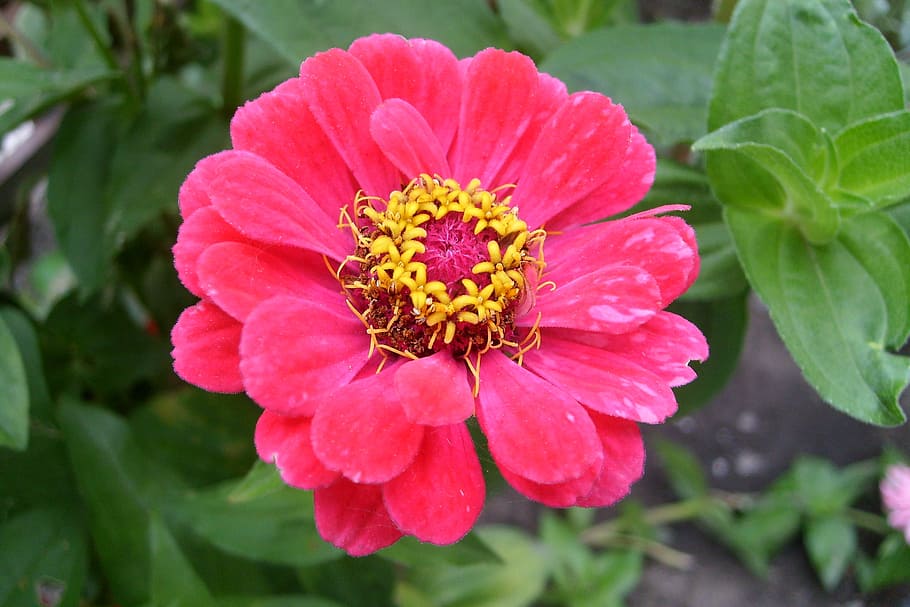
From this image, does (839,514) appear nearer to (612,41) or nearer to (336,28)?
(612,41)

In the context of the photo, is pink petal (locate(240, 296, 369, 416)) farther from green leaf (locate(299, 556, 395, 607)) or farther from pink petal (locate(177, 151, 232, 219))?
green leaf (locate(299, 556, 395, 607))

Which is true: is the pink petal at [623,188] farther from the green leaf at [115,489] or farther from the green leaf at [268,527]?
the green leaf at [115,489]

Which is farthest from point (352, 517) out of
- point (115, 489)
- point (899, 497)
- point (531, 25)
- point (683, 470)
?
point (683, 470)

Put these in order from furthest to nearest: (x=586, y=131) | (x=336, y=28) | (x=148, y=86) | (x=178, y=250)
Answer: (x=148, y=86)
(x=336, y=28)
(x=586, y=131)
(x=178, y=250)

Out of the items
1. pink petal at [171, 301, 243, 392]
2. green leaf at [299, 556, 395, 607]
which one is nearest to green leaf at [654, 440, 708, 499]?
green leaf at [299, 556, 395, 607]

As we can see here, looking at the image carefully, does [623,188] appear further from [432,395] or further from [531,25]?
[531,25]

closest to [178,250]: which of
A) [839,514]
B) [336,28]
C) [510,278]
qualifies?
[510,278]

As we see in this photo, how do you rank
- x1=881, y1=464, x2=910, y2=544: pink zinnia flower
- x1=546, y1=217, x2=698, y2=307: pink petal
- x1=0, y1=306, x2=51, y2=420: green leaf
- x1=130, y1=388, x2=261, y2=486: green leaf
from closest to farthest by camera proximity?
x1=546, y1=217, x2=698, y2=307: pink petal
x1=0, y1=306, x2=51, y2=420: green leaf
x1=130, y1=388, x2=261, y2=486: green leaf
x1=881, y1=464, x2=910, y2=544: pink zinnia flower
